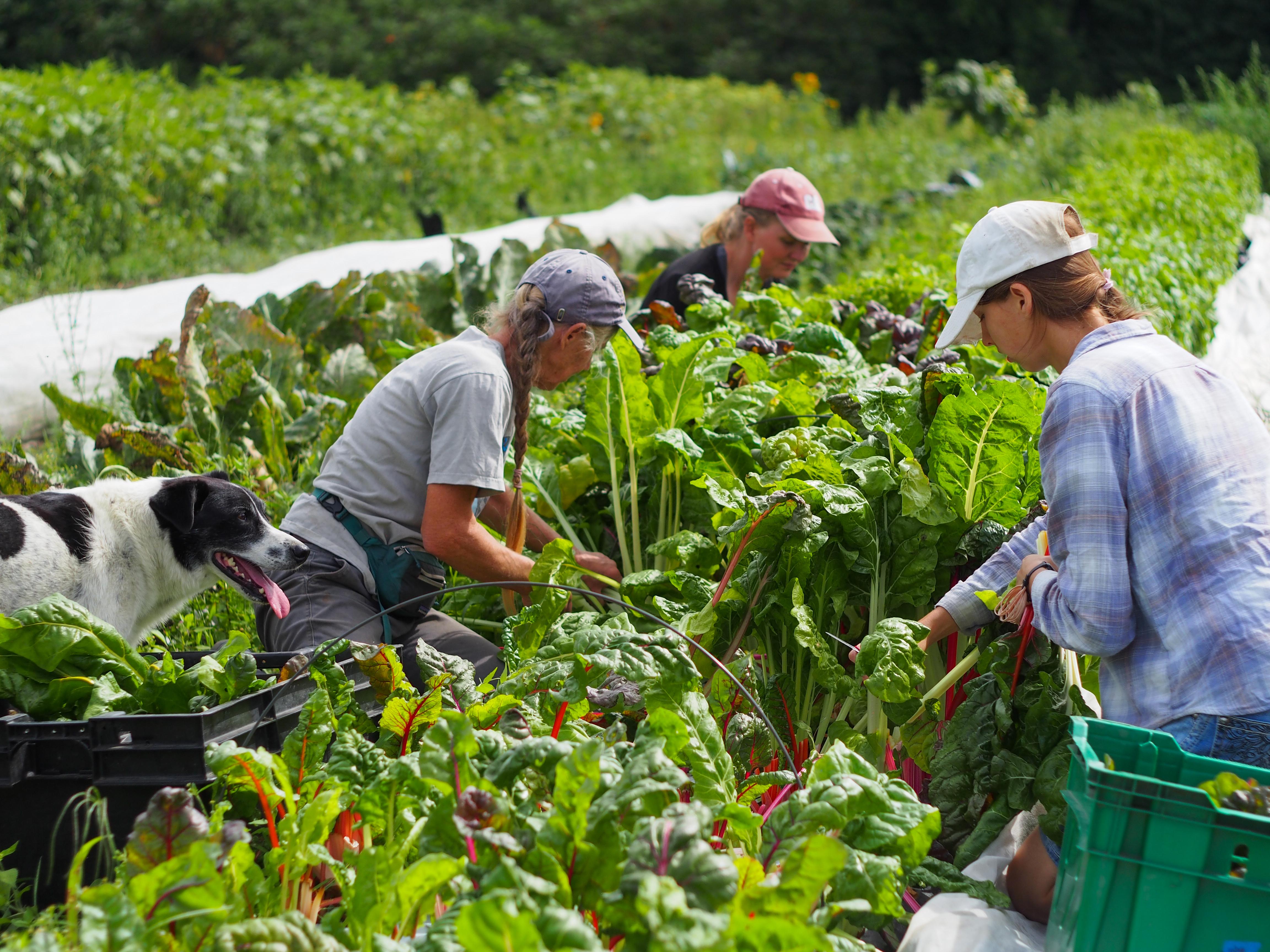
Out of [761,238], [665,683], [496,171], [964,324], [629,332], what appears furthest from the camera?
[496,171]

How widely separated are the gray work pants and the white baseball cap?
147 centimetres

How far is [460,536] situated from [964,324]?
133cm

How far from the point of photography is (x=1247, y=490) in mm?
1885

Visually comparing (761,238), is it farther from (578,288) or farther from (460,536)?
(460,536)

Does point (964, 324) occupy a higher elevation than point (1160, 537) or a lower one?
higher

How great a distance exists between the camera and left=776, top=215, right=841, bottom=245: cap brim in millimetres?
4691

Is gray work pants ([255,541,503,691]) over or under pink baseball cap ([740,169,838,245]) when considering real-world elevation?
under

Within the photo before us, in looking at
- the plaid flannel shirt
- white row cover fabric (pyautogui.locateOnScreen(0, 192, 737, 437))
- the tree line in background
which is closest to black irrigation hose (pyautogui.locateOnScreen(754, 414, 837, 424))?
the plaid flannel shirt

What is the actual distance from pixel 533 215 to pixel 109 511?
8345mm

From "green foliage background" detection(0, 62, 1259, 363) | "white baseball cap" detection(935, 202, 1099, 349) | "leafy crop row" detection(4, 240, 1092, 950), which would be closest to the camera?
"leafy crop row" detection(4, 240, 1092, 950)

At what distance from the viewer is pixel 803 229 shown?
4703mm

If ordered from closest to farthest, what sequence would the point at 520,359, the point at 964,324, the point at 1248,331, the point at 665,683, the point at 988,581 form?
the point at 665,683 → the point at 964,324 → the point at 988,581 → the point at 520,359 → the point at 1248,331

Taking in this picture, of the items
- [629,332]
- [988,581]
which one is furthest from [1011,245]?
[629,332]

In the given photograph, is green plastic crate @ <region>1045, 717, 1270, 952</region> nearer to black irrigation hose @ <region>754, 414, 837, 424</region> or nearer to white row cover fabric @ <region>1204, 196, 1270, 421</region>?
black irrigation hose @ <region>754, 414, 837, 424</region>
